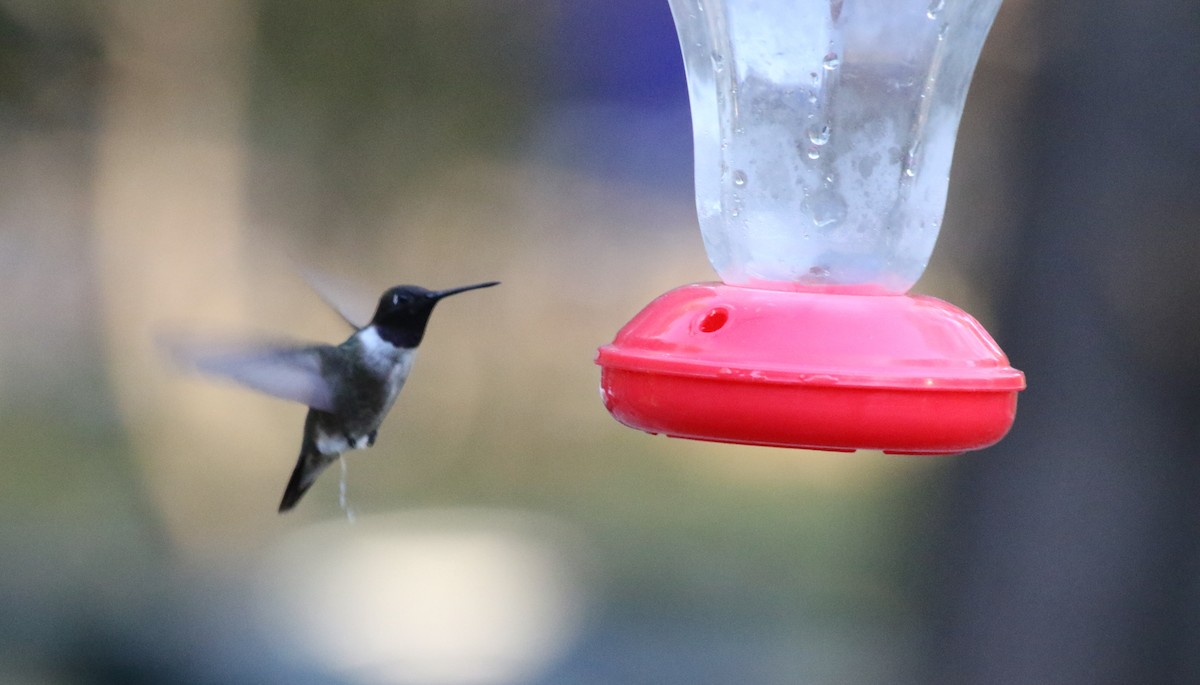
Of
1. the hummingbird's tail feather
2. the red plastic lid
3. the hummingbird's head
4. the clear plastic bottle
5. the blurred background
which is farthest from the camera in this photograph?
the blurred background

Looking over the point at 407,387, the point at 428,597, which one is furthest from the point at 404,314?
the point at 407,387

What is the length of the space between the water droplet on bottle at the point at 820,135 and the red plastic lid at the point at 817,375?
1.44 ft

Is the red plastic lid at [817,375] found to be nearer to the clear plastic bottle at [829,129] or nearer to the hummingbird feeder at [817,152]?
the hummingbird feeder at [817,152]

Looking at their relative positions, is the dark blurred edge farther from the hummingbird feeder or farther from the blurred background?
the blurred background

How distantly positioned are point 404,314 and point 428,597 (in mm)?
3625

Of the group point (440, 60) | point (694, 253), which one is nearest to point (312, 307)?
point (440, 60)

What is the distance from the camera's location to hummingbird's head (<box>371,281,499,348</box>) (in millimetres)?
2458

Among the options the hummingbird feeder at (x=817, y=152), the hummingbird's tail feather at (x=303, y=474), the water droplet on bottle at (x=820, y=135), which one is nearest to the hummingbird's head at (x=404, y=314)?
the hummingbird's tail feather at (x=303, y=474)

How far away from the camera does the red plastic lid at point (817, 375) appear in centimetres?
150

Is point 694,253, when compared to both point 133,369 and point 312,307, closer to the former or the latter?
point 312,307

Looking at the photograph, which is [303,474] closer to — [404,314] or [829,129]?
[404,314]

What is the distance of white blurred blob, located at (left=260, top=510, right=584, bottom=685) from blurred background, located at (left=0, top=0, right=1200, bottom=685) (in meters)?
0.02

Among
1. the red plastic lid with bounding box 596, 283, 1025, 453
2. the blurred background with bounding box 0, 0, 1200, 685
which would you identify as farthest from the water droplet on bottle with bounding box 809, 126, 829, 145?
the blurred background with bounding box 0, 0, 1200, 685

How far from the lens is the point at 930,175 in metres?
2.02
